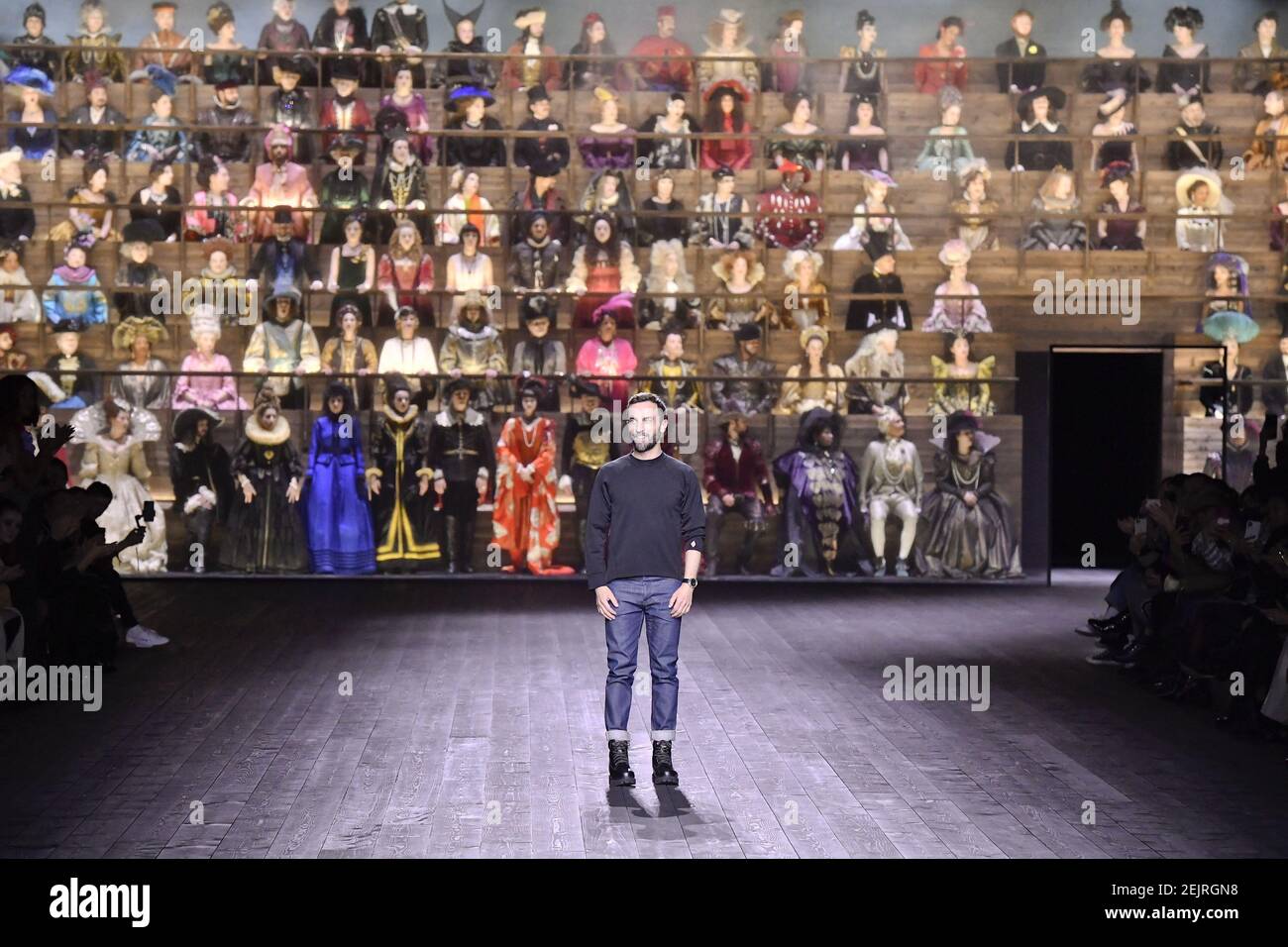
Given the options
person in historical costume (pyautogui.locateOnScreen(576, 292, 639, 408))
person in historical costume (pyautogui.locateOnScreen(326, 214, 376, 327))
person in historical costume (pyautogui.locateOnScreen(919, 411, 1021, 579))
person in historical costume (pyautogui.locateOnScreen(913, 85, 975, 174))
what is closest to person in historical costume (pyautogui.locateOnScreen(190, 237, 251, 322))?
person in historical costume (pyautogui.locateOnScreen(326, 214, 376, 327))

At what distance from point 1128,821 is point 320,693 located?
4.33 metres

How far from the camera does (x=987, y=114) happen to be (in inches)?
659

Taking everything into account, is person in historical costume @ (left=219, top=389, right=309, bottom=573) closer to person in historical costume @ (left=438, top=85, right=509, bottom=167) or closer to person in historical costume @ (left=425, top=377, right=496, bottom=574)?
person in historical costume @ (left=425, top=377, right=496, bottom=574)

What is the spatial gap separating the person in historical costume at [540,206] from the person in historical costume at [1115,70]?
207 inches

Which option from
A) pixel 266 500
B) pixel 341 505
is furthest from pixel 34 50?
pixel 341 505

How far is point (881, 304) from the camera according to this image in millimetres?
15664

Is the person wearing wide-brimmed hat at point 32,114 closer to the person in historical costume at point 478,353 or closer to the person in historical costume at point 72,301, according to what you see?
the person in historical costume at point 72,301

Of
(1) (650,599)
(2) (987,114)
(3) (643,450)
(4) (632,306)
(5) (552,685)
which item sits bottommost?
(5) (552,685)

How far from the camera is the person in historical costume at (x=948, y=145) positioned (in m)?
16.4

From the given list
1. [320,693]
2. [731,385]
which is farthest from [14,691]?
[731,385]

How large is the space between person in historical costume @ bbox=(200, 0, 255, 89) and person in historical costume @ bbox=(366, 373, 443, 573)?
12.7ft

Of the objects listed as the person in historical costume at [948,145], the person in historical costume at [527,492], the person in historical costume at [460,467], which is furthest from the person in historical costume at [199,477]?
the person in historical costume at [948,145]

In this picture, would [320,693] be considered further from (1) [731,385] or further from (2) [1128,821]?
(1) [731,385]

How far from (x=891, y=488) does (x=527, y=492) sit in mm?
3099
